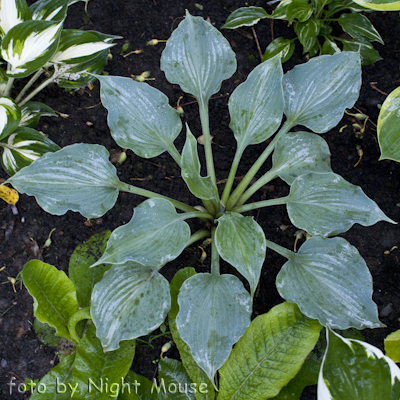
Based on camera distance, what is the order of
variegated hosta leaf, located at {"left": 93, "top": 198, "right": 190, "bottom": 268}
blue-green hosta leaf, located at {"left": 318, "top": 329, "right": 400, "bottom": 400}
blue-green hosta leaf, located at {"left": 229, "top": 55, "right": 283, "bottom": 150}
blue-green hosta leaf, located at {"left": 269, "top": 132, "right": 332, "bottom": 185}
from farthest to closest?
blue-green hosta leaf, located at {"left": 269, "top": 132, "right": 332, "bottom": 185} < blue-green hosta leaf, located at {"left": 229, "top": 55, "right": 283, "bottom": 150} < variegated hosta leaf, located at {"left": 93, "top": 198, "right": 190, "bottom": 268} < blue-green hosta leaf, located at {"left": 318, "top": 329, "right": 400, "bottom": 400}

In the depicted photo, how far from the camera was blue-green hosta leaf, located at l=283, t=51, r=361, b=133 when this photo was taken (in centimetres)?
111

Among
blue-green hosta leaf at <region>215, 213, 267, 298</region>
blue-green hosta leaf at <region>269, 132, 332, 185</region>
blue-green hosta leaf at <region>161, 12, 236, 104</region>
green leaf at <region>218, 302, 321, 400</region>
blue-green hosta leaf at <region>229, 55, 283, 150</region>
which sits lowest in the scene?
green leaf at <region>218, 302, 321, 400</region>


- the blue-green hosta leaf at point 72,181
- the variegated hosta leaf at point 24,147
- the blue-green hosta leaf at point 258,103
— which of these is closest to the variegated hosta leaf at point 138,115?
the blue-green hosta leaf at point 72,181

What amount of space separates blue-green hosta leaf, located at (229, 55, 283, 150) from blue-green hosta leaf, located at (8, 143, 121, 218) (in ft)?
1.51

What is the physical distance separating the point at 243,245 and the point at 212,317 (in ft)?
0.83

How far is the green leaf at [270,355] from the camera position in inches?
43.5

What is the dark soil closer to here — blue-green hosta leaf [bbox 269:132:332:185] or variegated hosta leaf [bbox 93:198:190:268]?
blue-green hosta leaf [bbox 269:132:332:185]

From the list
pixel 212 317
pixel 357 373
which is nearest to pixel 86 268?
pixel 212 317

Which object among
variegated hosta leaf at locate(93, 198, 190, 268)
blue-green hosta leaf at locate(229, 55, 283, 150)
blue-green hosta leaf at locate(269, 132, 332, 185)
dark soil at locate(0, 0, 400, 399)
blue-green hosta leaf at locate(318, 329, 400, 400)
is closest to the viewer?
blue-green hosta leaf at locate(318, 329, 400, 400)

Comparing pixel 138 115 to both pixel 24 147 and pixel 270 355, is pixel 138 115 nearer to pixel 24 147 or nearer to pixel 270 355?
pixel 24 147

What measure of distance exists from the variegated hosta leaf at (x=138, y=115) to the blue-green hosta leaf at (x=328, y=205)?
0.47 m

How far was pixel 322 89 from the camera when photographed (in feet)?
3.73

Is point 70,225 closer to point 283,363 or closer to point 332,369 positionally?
point 283,363

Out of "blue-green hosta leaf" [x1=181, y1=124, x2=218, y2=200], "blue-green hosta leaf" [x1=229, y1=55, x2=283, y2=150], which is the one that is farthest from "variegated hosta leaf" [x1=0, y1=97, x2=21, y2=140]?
"blue-green hosta leaf" [x1=229, y1=55, x2=283, y2=150]
